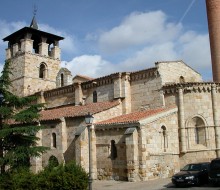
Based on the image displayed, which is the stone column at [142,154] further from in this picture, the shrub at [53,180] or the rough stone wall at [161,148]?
the shrub at [53,180]

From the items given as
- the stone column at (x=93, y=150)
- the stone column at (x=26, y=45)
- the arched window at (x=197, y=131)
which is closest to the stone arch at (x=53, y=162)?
the stone column at (x=93, y=150)

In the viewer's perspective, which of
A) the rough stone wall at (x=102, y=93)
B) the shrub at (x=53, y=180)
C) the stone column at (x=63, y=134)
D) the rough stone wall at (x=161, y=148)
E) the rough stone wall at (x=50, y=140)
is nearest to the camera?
the shrub at (x=53, y=180)

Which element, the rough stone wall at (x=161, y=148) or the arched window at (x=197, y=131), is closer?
the rough stone wall at (x=161, y=148)

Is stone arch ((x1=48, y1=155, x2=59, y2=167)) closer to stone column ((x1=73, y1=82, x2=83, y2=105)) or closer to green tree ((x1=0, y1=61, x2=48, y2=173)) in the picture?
green tree ((x1=0, y1=61, x2=48, y2=173))

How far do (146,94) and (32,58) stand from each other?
18199 millimetres

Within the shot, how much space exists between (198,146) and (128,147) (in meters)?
5.82

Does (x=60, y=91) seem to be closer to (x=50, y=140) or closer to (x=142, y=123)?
(x=50, y=140)

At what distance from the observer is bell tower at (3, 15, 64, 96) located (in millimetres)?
37031

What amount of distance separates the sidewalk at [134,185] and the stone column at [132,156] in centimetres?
67

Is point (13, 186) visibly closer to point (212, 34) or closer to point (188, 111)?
point (188, 111)

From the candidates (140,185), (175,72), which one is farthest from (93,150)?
(175,72)

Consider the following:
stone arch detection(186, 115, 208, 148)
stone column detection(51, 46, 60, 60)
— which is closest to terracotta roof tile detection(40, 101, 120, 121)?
stone arch detection(186, 115, 208, 148)

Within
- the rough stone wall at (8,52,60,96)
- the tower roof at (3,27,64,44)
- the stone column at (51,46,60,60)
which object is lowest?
the rough stone wall at (8,52,60,96)

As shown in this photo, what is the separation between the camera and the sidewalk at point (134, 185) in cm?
1716
